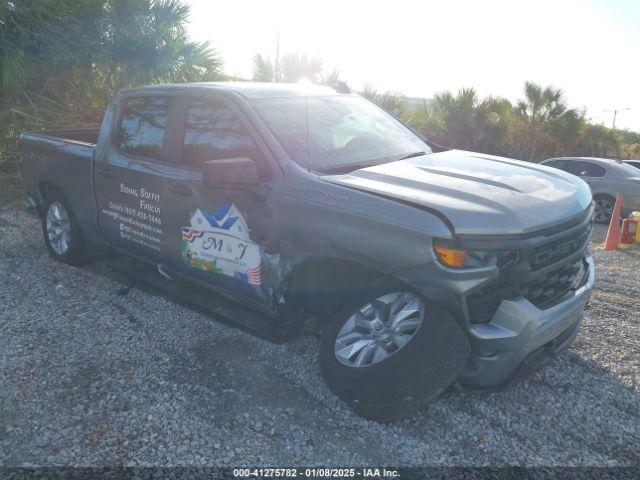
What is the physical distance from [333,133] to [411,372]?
178 cm

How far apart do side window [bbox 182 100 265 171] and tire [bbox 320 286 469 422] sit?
135 centimetres

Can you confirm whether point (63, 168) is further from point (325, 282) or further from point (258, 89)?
point (325, 282)

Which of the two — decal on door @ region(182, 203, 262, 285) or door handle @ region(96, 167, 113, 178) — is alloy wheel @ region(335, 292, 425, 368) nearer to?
decal on door @ region(182, 203, 262, 285)

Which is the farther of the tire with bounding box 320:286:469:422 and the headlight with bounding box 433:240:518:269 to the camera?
the tire with bounding box 320:286:469:422

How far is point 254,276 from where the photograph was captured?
3.74 metres

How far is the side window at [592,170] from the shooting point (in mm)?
11294

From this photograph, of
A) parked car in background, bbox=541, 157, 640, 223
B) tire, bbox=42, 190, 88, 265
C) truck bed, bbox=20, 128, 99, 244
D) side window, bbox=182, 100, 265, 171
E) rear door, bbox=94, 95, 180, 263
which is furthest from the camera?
parked car in background, bbox=541, 157, 640, 223

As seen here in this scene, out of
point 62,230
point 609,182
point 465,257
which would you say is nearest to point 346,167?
point 465,257

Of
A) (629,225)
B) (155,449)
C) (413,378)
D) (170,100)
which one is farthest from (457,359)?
(629,225)

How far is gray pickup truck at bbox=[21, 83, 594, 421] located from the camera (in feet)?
9.87

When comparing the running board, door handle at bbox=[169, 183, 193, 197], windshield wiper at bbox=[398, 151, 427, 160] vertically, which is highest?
windshield wiper at bbox=[398, 151, 427, 160]

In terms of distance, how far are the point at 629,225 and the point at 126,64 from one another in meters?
9.26

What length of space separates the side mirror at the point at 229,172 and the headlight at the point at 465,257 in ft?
4.06

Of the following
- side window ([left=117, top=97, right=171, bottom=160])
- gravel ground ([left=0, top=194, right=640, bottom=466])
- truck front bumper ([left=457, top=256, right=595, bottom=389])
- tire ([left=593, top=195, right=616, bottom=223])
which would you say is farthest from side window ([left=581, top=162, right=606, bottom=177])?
side window ([left=117, top=97, right=171, bottom=160])
